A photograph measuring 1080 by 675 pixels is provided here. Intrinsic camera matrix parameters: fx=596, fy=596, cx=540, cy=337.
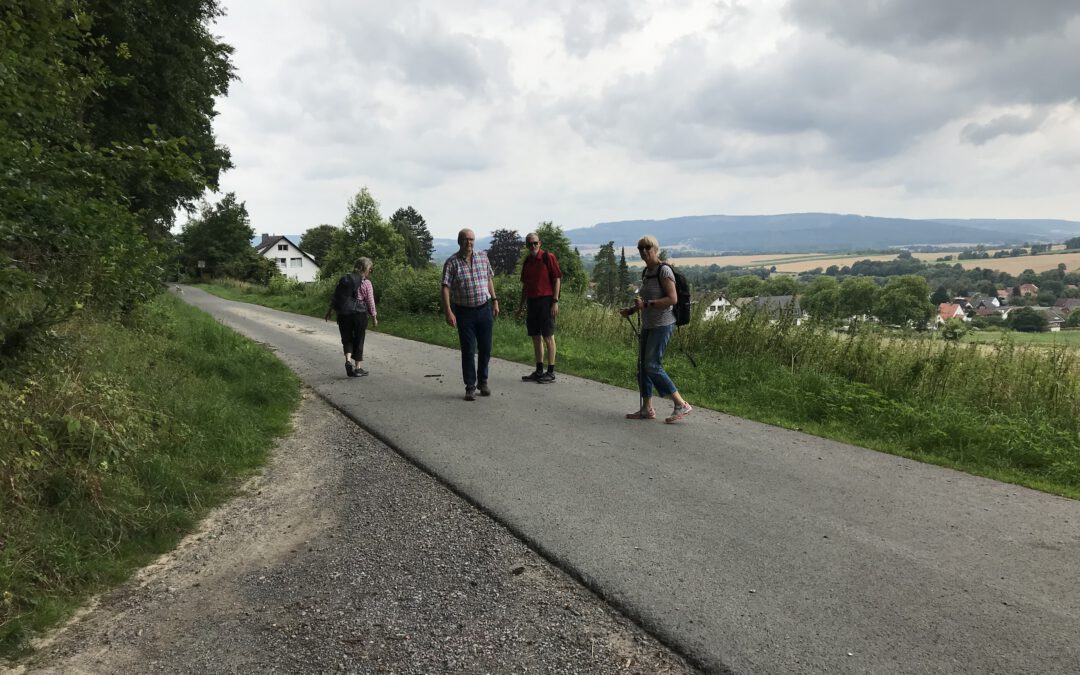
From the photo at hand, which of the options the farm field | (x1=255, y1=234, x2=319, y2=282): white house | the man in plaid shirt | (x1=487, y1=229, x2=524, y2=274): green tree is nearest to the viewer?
the man in plaid shirt

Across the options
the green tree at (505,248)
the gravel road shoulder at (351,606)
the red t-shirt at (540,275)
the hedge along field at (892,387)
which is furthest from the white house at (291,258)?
the gravel road shoulder at (351,606)

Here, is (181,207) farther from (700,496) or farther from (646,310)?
(700,496)

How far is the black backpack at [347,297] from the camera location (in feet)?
30.0

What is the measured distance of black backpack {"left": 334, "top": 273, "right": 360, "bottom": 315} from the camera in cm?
913

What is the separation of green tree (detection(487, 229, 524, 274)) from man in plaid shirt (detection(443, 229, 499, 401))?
3420 inches

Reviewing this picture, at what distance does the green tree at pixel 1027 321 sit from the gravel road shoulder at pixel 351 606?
802cm

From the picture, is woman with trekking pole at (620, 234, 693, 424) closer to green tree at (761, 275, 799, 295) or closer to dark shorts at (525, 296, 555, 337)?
dark shorts at (525, 296, 555, 337)

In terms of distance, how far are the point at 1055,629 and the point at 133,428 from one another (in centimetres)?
580

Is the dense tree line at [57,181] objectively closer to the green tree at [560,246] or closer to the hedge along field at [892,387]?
the hedge along field at [892,387]

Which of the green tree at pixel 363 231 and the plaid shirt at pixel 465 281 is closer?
the plaid shirt at pixel 465 281

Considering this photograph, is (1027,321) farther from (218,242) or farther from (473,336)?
(218,242)

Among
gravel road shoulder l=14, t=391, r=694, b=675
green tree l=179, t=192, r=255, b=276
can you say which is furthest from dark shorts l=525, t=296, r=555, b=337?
green tree l=179, t=192, r=255, b=276

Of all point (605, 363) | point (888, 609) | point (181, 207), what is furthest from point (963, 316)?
point (181, 207)

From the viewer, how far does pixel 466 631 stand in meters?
2.73
